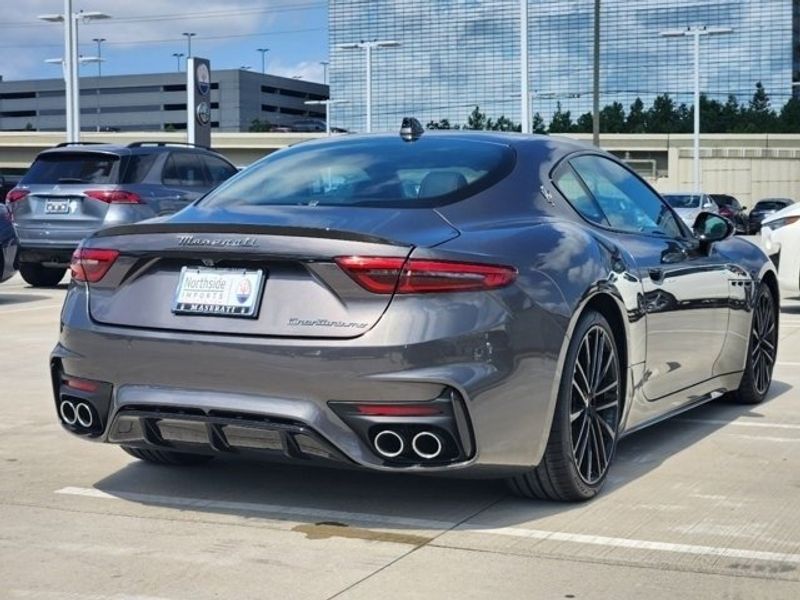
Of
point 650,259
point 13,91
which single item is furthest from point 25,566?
point 13,91

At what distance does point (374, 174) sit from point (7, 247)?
8.64 m

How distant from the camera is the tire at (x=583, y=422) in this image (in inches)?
195

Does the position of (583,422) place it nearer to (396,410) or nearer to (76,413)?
(396,410)

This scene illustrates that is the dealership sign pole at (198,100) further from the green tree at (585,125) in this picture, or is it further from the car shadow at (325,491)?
the green tree at (585,125)

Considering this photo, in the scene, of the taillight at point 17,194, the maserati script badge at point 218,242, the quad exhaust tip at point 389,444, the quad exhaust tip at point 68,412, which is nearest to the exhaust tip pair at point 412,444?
the quad exhaust tip at point 389,444

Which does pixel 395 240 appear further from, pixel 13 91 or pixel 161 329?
pixel 13 91

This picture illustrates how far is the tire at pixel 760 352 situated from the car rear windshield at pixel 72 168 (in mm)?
9427

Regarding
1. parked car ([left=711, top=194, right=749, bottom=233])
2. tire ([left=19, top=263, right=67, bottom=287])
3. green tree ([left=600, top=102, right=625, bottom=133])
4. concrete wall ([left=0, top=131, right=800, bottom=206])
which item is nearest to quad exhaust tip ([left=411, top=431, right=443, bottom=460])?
tire ([left=19, top=263, right=67, bottom=287])

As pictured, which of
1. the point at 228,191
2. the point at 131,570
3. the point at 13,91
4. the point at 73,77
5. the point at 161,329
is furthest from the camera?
the point at 13,91

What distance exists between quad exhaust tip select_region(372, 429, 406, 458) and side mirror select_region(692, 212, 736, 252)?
267 cm

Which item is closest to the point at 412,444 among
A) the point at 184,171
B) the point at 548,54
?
the point at 184,171

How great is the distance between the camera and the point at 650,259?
588cm

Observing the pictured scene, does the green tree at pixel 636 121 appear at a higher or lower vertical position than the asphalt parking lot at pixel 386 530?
higher

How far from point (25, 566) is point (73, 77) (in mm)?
35504
